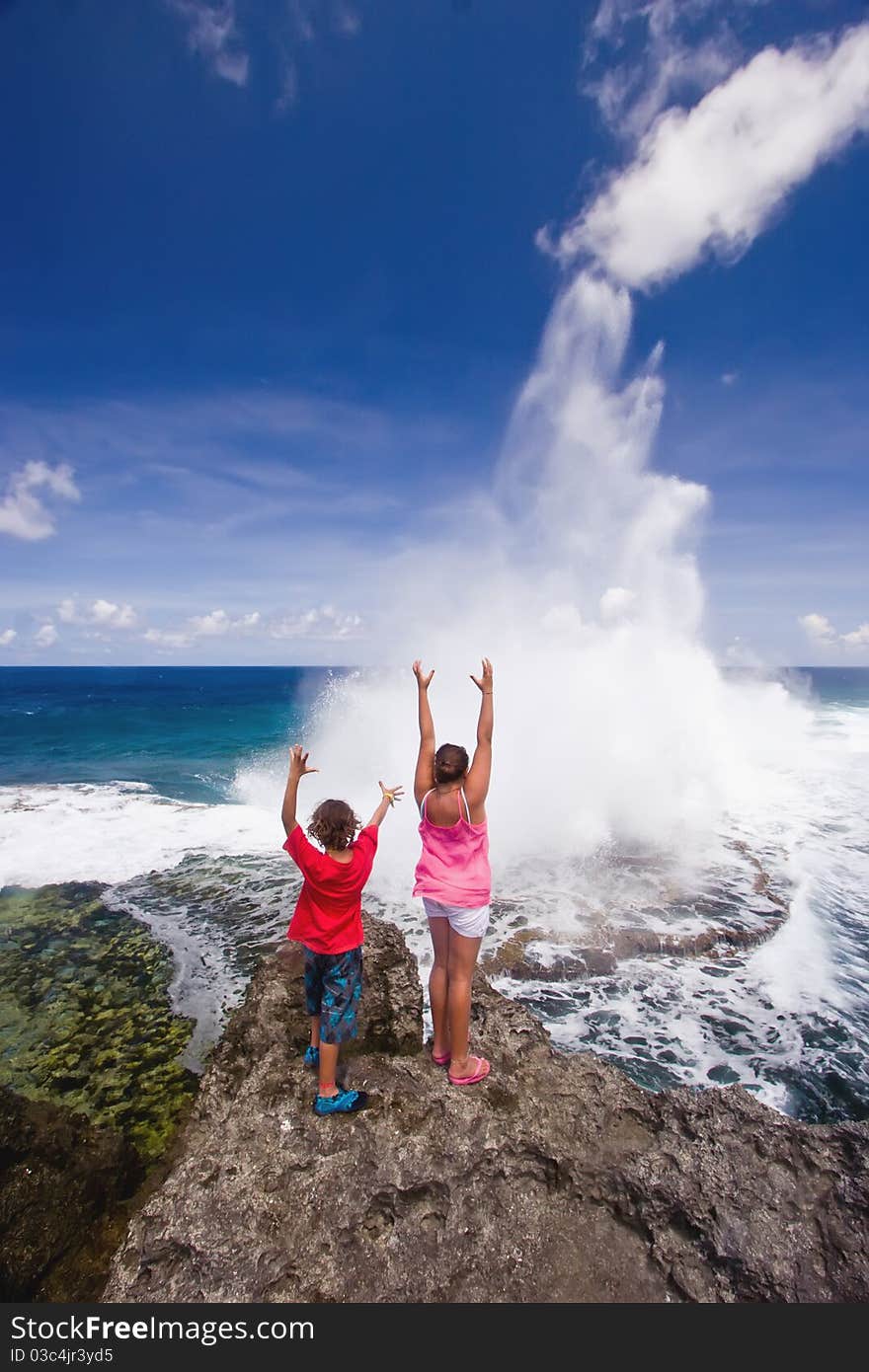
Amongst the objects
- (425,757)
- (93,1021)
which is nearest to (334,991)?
(425,757)

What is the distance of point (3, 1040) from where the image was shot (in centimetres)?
718

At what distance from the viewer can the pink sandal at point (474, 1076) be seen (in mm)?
3963

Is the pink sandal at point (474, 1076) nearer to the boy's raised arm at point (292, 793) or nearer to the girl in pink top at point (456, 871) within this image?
the girl in pink top at point (456, 871)

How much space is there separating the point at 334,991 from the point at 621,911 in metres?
8.63

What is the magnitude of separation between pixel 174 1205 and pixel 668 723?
22142 mm

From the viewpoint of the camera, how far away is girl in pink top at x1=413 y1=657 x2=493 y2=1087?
3764 mm

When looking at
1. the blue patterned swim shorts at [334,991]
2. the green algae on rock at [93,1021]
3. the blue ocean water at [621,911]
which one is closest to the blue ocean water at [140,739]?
the blue ocean water at [621,911]

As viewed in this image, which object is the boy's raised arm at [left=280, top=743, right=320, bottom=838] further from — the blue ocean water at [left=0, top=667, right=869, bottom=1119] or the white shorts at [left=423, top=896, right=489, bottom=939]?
the blue ocean water at [left=0, top=667, right=869, bottom=1119]

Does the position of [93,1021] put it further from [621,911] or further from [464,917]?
[621,911]

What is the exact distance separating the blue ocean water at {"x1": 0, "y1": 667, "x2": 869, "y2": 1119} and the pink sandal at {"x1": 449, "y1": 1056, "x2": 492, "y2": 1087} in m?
3.94

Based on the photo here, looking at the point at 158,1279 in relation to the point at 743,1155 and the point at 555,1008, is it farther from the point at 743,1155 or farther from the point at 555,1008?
the point at 555,1008

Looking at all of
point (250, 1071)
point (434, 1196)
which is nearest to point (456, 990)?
point (434, 1196)

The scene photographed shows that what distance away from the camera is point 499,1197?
332 cm

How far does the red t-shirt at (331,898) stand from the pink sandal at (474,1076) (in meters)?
1.19
